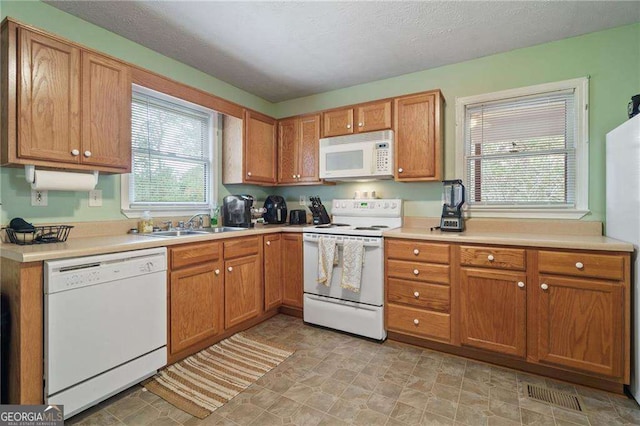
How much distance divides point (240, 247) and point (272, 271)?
20.8 inches

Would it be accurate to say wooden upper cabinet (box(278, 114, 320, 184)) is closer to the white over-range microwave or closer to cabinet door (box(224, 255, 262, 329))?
the white over-range microwave

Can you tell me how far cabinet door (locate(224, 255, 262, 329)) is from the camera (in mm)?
2533

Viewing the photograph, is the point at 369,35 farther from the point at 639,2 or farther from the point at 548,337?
the point at 548,337

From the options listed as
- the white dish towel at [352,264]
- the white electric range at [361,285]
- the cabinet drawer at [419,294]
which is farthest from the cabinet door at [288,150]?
the cabinet drawer at [419,294]

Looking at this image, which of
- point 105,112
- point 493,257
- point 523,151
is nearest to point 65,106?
point 105,112

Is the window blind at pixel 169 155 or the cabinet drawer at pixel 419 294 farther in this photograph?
the window blind at pixel 169 155

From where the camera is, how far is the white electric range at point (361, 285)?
→ 254 centimetres

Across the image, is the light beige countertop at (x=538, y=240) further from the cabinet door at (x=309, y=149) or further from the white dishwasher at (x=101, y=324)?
the white dishwasher at (x=101, y=324)

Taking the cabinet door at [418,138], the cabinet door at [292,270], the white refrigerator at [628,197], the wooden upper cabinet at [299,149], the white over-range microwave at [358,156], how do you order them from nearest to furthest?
the white refrigerator at [628,197], the cabinet door at [418,138], the white over-range microwave at [358,156], the cabinet door at [292,270], the wooden upper cabinet at [299,149]

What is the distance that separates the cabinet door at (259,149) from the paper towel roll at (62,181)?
1.46 metres

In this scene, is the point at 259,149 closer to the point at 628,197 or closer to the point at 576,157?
the point at 576,157

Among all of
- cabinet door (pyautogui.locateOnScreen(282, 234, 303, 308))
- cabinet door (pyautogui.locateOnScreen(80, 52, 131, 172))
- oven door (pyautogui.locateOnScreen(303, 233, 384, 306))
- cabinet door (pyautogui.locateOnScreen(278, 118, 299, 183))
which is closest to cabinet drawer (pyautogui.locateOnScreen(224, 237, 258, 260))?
cabinet door (pyautogui.locateOnScreen(282, 234, 303, 308))

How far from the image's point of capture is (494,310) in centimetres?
214

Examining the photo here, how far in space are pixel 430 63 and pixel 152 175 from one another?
2841mm
